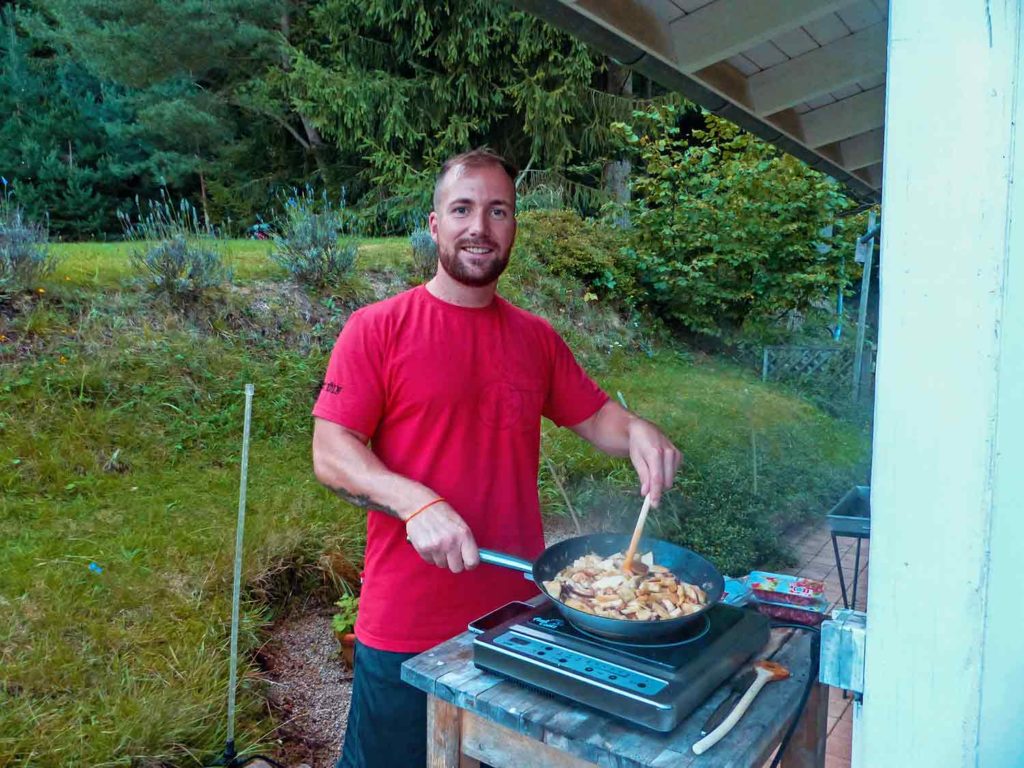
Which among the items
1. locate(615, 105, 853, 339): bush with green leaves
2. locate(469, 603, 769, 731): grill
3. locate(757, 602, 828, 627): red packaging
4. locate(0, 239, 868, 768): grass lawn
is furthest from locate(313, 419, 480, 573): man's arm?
locate(615, 105, 853, 339): bush with green leaves

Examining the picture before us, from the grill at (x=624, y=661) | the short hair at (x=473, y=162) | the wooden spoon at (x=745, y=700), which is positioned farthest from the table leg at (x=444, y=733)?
the short hair at (x=473, y=162)

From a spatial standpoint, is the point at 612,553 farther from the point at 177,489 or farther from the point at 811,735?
the point at 177,489

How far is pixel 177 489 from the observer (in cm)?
412

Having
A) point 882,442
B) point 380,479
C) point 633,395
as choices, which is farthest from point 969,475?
point 633,395

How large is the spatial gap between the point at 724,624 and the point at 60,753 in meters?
2.05

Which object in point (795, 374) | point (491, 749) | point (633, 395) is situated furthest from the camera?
point (795, 374)

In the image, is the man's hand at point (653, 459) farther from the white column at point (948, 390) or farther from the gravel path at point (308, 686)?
the gravel path at point (308, 686)

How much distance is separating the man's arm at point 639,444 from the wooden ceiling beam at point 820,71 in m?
1.80

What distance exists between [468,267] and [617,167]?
11.1 meters

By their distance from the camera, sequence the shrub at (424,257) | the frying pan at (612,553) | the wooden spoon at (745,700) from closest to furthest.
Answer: the wooden spoon at (745,700), the frying pan at (612,553), the shrub at (424,257)

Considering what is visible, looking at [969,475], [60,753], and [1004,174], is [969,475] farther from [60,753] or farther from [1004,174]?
[60,753]

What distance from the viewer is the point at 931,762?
40.3 inches

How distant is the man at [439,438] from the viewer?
1.93 metres

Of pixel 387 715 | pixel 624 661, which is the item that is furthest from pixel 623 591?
pixel 387 715
